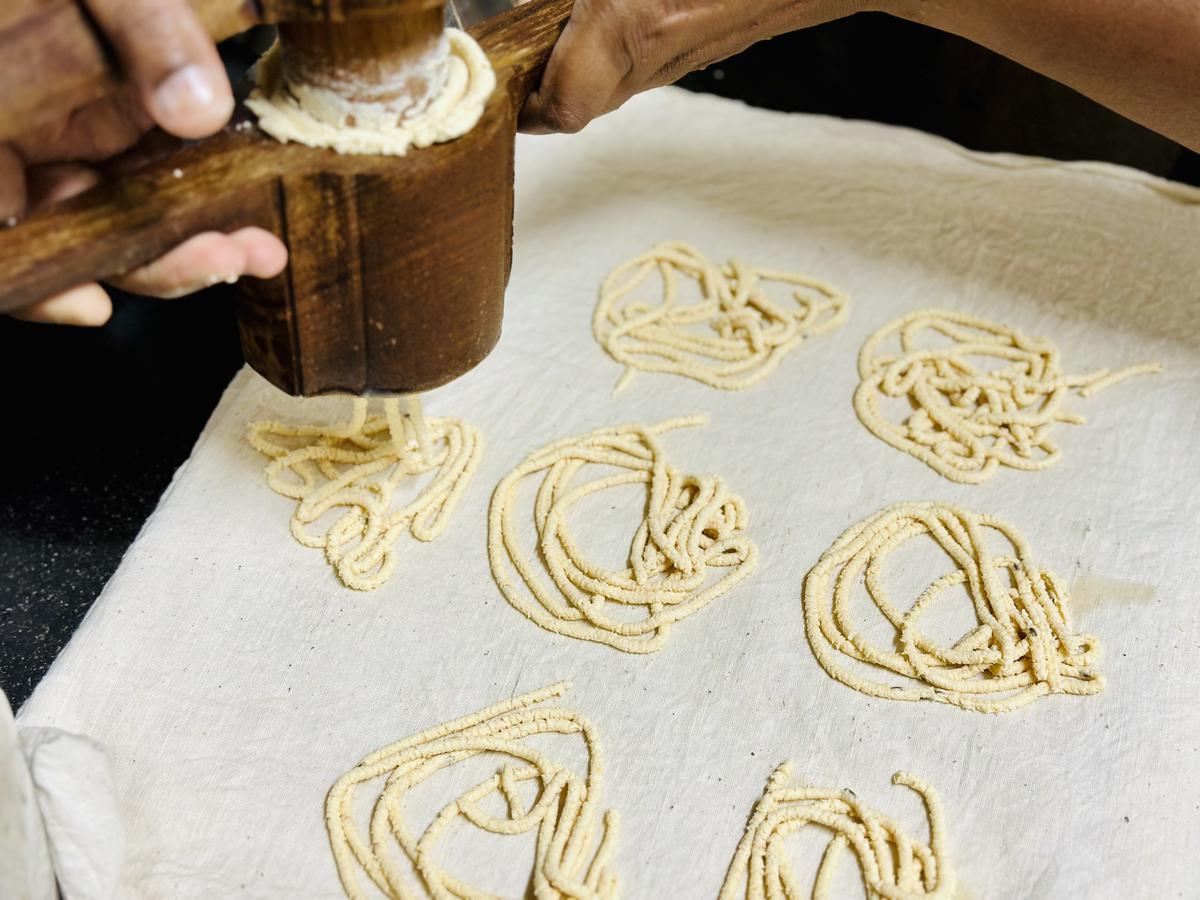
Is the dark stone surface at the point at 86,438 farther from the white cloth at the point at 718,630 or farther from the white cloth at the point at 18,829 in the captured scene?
the white cloth at the point at 18,829

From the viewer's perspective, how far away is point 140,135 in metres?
1.15

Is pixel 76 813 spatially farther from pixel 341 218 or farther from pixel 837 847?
pixel 837 847

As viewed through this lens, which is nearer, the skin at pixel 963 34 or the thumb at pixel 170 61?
the thumb at pixel 170 61

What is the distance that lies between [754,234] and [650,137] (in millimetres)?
338

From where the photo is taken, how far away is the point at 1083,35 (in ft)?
5.17

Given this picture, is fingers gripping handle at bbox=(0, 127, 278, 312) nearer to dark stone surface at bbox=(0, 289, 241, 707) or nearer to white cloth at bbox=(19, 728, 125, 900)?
white cloth at bbox=(19, 728, 125, 900)

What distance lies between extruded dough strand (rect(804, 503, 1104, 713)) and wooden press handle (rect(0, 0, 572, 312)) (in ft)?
2.53

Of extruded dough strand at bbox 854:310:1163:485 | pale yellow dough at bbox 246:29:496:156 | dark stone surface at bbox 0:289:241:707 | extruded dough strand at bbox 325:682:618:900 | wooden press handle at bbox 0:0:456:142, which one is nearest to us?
wooden press handle at bbox 0:0:456:142

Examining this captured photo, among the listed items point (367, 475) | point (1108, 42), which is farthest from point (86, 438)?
point (1108, 42)

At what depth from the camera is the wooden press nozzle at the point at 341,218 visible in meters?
1.00

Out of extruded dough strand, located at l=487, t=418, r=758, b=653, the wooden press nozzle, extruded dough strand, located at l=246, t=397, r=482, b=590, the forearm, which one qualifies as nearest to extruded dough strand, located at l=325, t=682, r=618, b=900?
extruded dough strand, located at l=487, t=418, r=758, b=653

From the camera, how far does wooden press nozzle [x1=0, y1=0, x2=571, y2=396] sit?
999 mm

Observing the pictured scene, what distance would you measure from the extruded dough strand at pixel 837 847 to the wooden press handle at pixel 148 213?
31.0 inches

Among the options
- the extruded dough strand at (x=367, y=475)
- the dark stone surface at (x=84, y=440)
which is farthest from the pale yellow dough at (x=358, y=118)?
the dark stone surface at (x=84, y=440)
